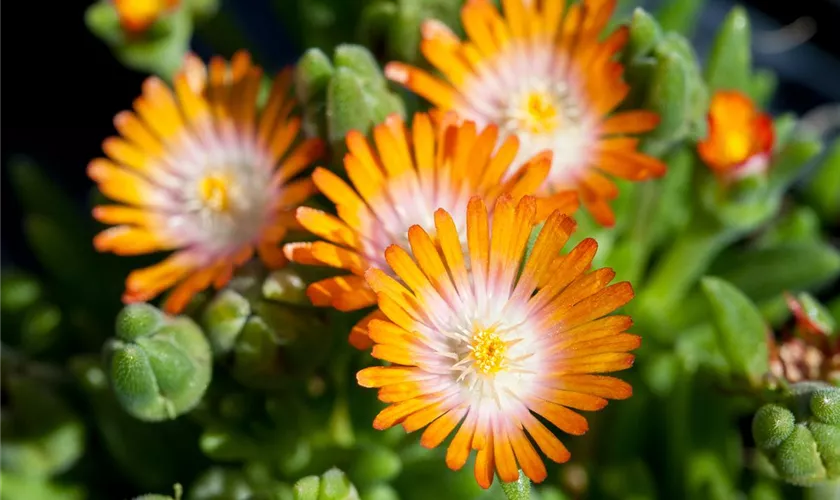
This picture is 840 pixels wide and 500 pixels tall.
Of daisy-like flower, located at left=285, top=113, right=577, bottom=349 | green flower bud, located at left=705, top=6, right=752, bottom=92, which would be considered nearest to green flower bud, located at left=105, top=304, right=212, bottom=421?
daisy-like flower, located at left=285, top=113, right=577, bottom=349

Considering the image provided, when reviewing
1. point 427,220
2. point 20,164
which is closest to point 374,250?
point 427,220

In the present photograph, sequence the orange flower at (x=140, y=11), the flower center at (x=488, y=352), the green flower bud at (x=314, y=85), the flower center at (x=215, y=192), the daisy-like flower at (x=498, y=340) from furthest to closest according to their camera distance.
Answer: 1. the orange flower at (x=140, y=11)
2. the flower center at (x=215, y=192)
3. the green flower bud at (x=314, y=85)
4. the flower center at (x=488, y=352)
5. the daisy-like flower at (x=498, y=340)

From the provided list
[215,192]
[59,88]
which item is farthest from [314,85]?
[59,88]

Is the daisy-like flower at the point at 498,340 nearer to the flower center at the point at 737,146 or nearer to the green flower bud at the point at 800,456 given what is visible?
the green flower bud at the point at 800,456

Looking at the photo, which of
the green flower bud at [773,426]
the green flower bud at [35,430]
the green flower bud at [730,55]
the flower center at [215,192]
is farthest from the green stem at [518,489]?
the green flower bud at [730,55]

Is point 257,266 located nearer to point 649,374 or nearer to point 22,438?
Answer: point 22,438

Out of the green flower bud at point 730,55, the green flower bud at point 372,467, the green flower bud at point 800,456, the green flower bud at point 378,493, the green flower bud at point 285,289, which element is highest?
the green flower bud at point 730,55

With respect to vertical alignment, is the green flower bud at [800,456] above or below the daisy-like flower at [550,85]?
below

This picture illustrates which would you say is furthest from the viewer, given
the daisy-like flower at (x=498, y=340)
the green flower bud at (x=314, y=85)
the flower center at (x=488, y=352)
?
the green flower bud at (x=314, y=85)
